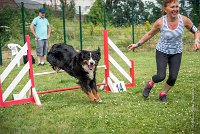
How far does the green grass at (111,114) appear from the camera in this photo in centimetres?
487

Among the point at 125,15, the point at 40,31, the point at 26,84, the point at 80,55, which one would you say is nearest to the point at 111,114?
the point at 80,55

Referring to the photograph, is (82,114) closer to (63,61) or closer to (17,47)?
(63,61)

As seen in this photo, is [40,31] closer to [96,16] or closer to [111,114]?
[111,114]

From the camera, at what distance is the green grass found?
16.0ft

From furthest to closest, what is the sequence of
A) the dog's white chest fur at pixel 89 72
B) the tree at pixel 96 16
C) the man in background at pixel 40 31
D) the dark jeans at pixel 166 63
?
the tree at pixel 96 16 < the man in background at pixel 40 31 < the dog's white chest fur at pixel 89 72 < the dark jeans at pixel 166 63

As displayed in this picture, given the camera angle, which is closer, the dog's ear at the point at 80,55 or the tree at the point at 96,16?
the dog's ear at the point at 80,55

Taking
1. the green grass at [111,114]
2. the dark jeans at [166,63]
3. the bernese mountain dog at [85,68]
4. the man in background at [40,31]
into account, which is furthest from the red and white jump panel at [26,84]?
the man in background at [40,31]

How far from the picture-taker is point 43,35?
13.0 meters

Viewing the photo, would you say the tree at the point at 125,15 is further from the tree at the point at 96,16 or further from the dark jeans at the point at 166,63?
the dark jeans at the point at 166,63

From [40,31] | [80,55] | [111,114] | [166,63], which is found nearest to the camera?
[111,114]

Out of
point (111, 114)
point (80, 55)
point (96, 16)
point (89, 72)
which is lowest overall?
point (111, 114)

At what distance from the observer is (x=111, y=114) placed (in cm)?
562

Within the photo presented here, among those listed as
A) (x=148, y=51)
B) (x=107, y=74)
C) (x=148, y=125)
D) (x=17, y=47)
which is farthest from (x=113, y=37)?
(x=148, y=125)

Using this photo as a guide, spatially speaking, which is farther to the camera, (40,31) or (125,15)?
(125,15)
